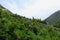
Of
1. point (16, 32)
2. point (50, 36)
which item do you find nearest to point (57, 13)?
point (50, 36)

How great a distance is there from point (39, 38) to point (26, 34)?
131 centimetres

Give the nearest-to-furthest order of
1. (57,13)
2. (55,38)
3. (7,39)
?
(7,39), (55,38), (57,13)

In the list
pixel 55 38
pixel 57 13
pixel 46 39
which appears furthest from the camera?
pixel 57 13

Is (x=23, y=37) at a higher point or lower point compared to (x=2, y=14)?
lower

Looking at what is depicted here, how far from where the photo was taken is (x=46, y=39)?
27641 mm

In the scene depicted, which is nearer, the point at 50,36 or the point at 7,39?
the point at 7,39

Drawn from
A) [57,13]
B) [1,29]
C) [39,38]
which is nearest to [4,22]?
[1,29]

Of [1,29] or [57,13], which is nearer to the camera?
[1,29]

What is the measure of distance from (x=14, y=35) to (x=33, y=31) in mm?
3839

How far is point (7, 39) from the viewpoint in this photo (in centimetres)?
2428

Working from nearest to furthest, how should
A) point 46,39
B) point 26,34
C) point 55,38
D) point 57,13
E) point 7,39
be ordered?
point 7,39
point 26,34
point 46,39
point 55,38
point 57,13

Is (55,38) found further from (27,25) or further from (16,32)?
(16,32)

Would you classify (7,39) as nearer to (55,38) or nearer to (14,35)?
(14,35)

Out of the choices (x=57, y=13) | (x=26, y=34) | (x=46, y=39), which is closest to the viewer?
(x=26, y=34)
